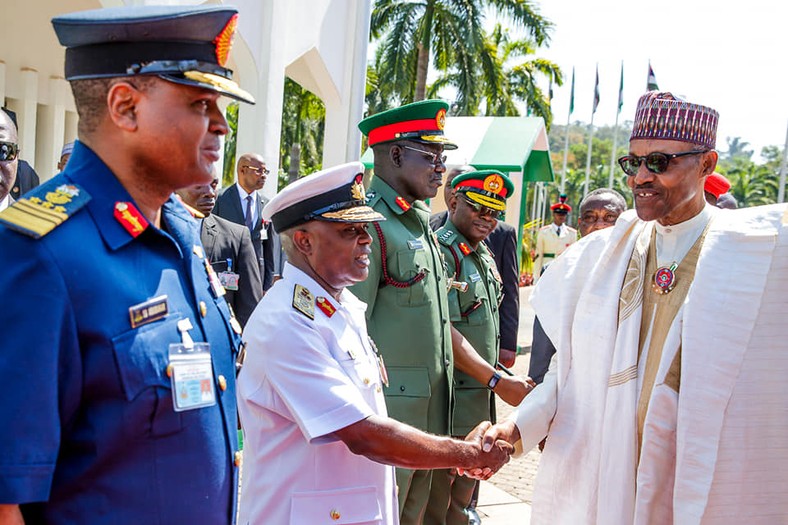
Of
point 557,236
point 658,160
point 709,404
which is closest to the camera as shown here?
point 709,404

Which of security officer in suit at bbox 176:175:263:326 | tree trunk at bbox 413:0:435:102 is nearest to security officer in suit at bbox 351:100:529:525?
security officer in suit at bbox 176:175:263:326

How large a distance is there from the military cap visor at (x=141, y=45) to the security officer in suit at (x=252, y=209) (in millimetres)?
5375

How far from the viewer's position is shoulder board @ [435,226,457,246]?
16.3 feet

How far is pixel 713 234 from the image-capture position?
9.04 feet

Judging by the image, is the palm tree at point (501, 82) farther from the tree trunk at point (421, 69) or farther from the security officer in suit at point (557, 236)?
the security officer in suit at point (557, 236)

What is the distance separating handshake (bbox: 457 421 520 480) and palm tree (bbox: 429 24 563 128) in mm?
21396

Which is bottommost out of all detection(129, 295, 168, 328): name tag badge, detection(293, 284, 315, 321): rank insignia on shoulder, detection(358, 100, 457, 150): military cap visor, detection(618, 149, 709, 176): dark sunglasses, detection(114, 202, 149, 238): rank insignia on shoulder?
detection(293, 284, 315, 321): rank insignia on shoulder

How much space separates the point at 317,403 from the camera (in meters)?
2.25

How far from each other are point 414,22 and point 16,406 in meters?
22.9

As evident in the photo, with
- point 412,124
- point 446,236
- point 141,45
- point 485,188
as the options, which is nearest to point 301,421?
point 141,45

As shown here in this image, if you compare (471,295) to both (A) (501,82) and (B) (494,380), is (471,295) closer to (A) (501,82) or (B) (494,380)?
(B) (494,380)

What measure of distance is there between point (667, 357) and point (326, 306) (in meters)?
1.26

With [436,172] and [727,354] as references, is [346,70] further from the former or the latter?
[727,354]

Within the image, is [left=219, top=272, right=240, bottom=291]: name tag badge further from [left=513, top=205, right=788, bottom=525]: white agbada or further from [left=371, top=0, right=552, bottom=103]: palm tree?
[left=371, top=0, right=552, bottom=103]: palm tree
